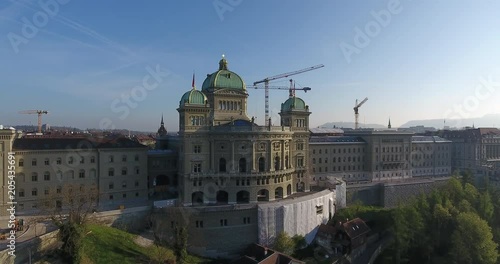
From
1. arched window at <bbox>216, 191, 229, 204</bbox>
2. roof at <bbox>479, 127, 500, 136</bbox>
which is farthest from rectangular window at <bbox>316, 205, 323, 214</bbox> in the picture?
roof at <bbox>479, 127, 500, 136</bbox>

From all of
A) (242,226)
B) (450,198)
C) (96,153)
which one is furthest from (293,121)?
(96,153)

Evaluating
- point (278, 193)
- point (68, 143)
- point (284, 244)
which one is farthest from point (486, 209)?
point (68, 143)

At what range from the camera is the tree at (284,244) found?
61906 mm

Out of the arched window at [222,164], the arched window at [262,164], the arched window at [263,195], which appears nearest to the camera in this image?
the arched window at [222,164]

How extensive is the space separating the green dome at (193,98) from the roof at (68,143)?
14.9m

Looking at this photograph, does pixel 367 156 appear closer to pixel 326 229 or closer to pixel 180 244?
pixel 326 229

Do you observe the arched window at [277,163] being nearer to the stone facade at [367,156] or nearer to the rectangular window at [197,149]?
the rectangular window at [197,149]

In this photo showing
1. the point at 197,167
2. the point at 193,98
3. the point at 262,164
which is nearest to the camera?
the point at 197,167

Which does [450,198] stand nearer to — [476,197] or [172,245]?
[476,197]

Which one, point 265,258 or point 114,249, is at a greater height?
point 114,249

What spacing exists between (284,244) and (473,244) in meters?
32.1

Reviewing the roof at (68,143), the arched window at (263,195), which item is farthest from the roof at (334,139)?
the roof at (68,143)

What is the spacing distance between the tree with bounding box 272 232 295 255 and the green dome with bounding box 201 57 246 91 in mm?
38361

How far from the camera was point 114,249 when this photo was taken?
49.3 meters
